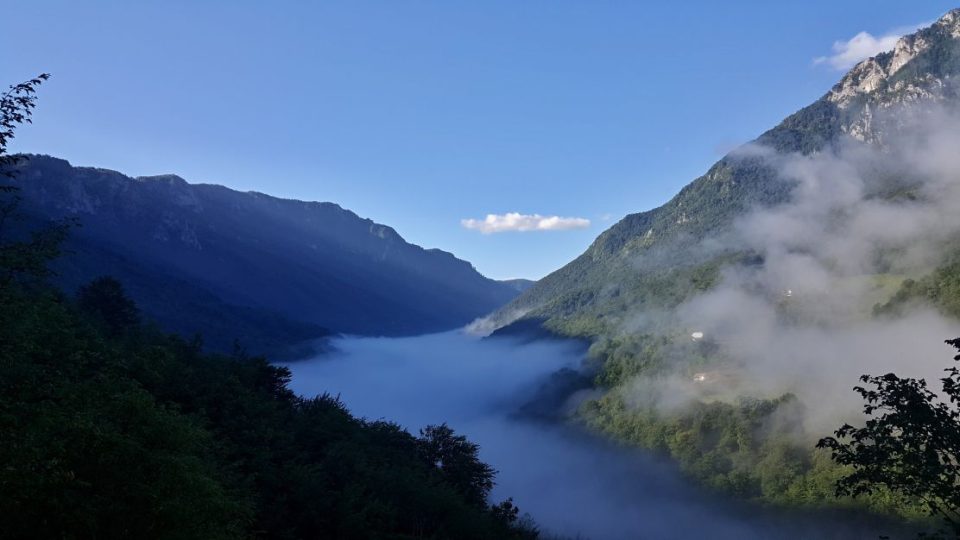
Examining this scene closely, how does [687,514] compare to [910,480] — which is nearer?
[910,480]

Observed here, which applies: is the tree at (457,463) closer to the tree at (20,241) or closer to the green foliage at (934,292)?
the tree at (20,241)

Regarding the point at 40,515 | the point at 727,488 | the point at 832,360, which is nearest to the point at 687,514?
the point at 727,488

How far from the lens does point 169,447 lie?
61.7ft

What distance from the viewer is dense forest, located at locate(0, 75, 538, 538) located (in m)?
14.9

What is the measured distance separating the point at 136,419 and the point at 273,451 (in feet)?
119

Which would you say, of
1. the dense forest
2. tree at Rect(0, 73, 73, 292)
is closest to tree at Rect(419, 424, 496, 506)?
the dense forest

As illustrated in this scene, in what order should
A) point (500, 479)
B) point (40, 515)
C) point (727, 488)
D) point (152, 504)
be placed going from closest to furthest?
point (40, 515), point (152, 504), point (727, 488), point (500, 479)

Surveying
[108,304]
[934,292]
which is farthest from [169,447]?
[934,292]

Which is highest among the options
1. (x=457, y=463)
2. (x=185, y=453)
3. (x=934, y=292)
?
(x=934, y=292)

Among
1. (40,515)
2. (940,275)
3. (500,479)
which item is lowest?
(500,479)

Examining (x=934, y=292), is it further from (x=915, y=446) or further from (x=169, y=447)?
(x=169, y=447)

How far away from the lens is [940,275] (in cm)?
16975

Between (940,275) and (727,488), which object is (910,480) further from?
(940,275)

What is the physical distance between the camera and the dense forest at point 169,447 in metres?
14.9
